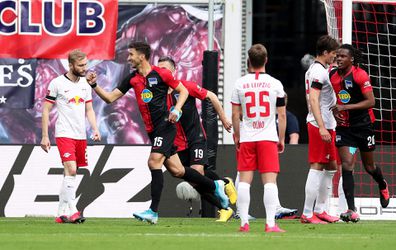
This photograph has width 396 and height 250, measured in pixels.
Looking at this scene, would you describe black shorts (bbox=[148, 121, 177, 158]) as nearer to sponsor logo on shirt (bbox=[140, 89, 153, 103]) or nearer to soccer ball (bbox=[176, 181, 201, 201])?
sponsor logo on shirt (bbox=[140, 89, 153, 103])

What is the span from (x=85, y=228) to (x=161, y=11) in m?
8.43

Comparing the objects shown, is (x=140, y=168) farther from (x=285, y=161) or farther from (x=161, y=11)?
(x=161, y=11)

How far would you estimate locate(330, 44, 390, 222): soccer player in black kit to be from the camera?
50.2 feet

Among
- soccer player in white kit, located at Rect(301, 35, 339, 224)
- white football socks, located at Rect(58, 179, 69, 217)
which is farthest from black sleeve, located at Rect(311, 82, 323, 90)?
white football socks, located at Rect(58, 179, 69, 217)

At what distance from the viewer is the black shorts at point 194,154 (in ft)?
54.4

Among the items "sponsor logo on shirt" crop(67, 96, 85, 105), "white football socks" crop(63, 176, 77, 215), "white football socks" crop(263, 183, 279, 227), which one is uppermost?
"sponsor logo on shirt" crop(67, 96, 85, 105)

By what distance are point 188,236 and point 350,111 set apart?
3926 mm

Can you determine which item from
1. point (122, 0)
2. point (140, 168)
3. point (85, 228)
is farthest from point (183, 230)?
point (122, 0)

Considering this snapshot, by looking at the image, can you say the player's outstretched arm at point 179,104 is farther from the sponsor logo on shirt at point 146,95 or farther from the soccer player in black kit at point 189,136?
the soccer player in black kit at point 189,136

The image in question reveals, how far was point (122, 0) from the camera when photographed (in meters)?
21.6

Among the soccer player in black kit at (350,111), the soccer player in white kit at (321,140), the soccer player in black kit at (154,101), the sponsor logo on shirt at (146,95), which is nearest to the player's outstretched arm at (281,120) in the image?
the soccer player in black kit at (154,101)

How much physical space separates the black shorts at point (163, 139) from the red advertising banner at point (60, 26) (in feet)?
20.9

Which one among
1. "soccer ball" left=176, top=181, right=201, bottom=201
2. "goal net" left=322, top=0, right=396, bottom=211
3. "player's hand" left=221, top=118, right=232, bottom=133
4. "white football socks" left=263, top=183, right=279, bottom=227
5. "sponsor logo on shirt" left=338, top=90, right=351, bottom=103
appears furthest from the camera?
"goal net" left=322, top=0, right=396, bottom=211

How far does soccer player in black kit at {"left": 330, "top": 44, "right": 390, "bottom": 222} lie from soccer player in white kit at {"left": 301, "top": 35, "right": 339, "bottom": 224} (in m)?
0.10
